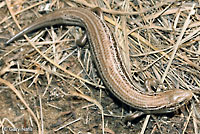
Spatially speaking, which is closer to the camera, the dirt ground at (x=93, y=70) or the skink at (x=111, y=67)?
the skink at (x=111, y=67)

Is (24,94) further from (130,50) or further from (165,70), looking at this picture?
(165,70)

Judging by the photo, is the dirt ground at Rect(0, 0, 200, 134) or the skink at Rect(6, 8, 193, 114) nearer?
the skink at Rect(6, 8, 193, 114)

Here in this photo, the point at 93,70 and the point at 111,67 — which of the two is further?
the point at 93,70

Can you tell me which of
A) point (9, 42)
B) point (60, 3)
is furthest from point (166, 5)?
point (9, 42)
